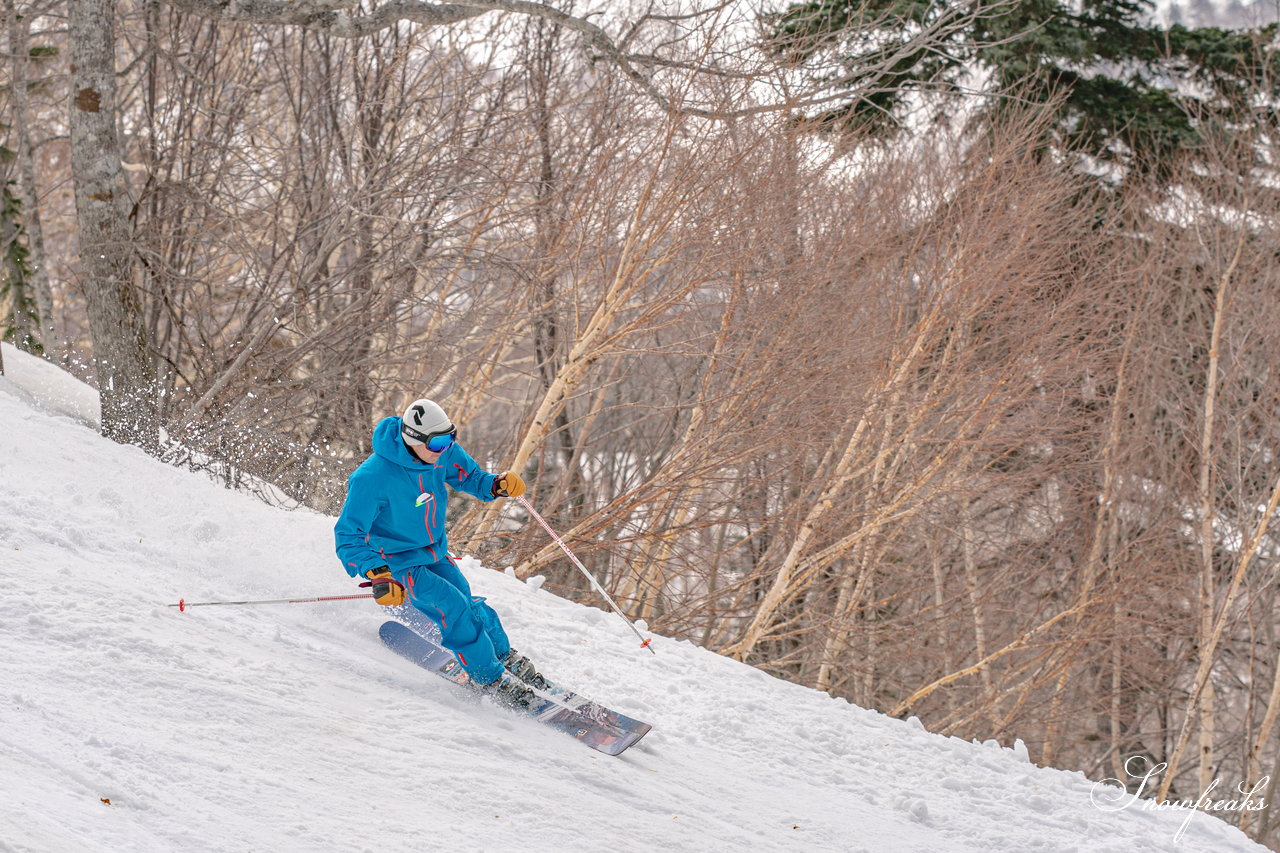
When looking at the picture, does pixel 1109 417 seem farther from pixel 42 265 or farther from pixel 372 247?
pixel 42 265

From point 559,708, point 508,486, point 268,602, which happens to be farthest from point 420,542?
point 559,708

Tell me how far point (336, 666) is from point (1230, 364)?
12994mm

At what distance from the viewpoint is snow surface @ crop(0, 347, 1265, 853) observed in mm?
2912

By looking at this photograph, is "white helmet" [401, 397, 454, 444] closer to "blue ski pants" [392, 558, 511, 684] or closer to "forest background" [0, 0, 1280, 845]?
"blue ski pants" [392, 558, 511, 684]

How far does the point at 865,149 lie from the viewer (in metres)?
13.0

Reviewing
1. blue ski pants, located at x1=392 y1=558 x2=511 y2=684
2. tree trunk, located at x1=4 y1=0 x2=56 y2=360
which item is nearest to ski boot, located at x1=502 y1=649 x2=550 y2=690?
blue ski pants, located at x1=392 y1=558 x2=511 y2=684

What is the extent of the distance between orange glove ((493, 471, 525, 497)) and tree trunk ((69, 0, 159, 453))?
3970 mm

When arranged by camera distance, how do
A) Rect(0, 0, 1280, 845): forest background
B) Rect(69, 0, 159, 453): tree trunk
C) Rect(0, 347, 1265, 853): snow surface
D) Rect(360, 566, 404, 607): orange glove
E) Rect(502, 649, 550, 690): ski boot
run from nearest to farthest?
1. Rect(0, 347, 1265, 853): snow surface
2. Rect(360, 566, 404, 607): orange glove
3. Rect(502, 649, 550, 690): ski boot
4. Rect(69, 0, 159, 453): tree trunk
5. Rect(0, 0, 1280, 845): forest background

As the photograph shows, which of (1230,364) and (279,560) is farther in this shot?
(1230,364)

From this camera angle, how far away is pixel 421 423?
429 cm

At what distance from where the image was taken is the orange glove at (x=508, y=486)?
4598mm

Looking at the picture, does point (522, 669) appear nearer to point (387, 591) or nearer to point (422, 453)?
point (387, 591)

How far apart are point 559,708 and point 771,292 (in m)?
6.80

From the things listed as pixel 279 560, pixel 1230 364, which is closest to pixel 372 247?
pixel 279 560
